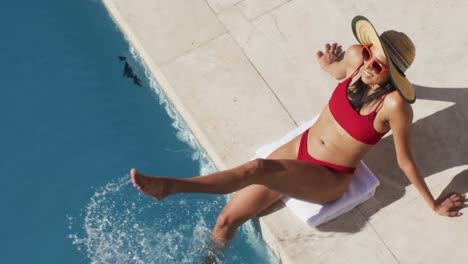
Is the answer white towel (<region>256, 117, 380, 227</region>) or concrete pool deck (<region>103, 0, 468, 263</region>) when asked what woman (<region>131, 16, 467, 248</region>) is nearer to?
white towel (<region>256, 117, 380, 227</region>)

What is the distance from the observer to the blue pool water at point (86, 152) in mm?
4930

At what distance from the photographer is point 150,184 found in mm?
3229

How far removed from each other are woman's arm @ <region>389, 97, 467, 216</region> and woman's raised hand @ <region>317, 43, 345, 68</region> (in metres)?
1.22

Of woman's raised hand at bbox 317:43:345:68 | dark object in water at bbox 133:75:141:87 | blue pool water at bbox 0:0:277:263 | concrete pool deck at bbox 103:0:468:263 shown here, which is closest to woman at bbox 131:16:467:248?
concrete pool deck at bbox 103:0:468:263

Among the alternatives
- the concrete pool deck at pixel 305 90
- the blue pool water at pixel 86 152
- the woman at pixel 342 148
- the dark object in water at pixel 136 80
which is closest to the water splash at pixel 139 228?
the blue pool water at pixel 86 152

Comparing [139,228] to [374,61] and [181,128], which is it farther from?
[374,61]

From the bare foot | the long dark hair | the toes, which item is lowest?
the long dark hair

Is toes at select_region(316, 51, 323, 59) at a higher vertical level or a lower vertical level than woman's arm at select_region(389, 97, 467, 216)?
higher

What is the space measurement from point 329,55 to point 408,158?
132 cm

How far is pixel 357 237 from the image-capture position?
14.5ft

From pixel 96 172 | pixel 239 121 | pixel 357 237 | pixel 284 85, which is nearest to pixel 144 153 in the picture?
pixel 96 172

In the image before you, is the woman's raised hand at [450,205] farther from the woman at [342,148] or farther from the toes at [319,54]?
the toes at [319,54]

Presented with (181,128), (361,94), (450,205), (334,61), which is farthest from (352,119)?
(181,128)

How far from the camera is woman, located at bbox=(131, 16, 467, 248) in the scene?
141 inches
